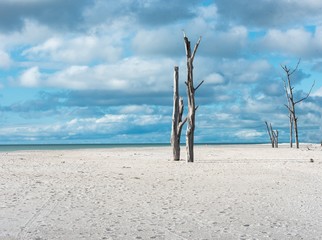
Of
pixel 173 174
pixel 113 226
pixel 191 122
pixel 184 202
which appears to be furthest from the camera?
pixel 191 122

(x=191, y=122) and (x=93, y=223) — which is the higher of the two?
(x=191, y=122)

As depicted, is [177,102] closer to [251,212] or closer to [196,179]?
[196,179]

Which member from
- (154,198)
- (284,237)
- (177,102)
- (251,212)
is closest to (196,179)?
(154,198)

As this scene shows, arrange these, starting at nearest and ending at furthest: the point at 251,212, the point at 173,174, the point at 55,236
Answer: the point at 55,236
the point at 251,212
the point at 173,174

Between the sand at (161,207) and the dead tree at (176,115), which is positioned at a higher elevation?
the dead tree at (176,115)

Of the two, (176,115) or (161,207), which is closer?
(161,207)

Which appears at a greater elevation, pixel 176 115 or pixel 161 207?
pixel 176 115

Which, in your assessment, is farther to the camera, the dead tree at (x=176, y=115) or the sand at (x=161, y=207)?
the dead tree at (x=176, y=115)

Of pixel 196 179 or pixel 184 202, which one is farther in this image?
pixel 196 179

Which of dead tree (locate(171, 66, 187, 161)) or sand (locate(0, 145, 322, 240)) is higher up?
dead tree (locate(171, 66, 187, 161))

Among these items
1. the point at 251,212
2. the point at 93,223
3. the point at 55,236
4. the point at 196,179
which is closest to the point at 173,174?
the point at 196,179

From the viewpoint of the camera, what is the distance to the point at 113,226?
7.31m

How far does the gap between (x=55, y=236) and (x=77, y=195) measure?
3841 mm

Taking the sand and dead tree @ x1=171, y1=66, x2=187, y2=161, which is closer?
the sand
